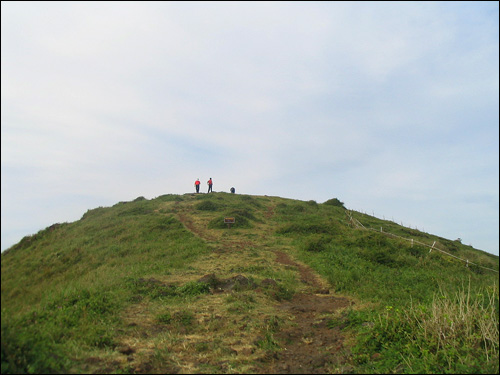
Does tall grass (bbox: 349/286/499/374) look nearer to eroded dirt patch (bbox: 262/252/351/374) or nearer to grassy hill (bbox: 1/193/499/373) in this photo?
grassy hill (bbox: 1/193/499/373)

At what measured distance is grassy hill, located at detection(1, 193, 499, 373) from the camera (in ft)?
12.9

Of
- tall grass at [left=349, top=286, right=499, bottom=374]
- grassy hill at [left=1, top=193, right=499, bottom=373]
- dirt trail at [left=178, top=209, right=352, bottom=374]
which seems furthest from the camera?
dirt trail at [left=178, top=209, right=352, bottom=374]

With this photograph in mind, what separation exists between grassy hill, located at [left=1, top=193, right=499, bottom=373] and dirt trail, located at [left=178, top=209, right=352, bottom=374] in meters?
0.03

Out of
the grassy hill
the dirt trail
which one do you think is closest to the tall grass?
the grassy hill

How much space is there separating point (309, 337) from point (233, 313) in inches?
72.0

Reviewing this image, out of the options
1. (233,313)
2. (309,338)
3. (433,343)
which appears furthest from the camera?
(233,313)

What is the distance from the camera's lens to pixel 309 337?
6.15m

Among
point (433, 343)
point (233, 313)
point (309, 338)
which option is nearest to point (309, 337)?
point (309, 338)

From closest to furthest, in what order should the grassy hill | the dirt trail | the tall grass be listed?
the grassy hill → the tall grass → the dirt trail

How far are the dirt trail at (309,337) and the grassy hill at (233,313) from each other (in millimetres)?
27

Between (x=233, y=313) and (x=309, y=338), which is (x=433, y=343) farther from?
(x=233, y=313)

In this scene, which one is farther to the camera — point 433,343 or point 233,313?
point 233,313

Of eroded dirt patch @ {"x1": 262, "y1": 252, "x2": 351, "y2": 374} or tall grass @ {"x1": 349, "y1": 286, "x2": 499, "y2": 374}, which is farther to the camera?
eroded dirt patch @ {"x1": 262, "y1": 252, "x2": 351, "y2": 374}

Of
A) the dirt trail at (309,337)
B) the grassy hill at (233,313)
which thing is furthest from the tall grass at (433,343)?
the dirt trail at (309,337)
